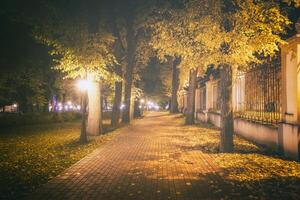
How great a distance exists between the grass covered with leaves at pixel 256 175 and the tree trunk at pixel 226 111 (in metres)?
0.40

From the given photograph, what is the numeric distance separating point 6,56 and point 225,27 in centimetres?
2164

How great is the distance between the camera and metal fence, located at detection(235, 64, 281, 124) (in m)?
12.1

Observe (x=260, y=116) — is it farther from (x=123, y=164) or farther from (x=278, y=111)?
(x=123, y=164)

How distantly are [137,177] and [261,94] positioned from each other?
27.9 feet

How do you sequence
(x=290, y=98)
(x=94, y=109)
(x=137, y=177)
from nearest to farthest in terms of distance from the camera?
(x=137, y=177) < (x=290, y=98) < (x=94, y=109)

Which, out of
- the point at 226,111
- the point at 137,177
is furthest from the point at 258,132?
the point at 137,177

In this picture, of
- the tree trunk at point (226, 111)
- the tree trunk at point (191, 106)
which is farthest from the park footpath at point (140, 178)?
the tree trunk at point (191, 106)

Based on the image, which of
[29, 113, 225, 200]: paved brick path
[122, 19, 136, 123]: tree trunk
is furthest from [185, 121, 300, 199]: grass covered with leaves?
[122, 19, 136, 123]: tree trunk

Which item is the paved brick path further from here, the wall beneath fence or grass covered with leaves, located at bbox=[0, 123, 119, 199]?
the wall beneath fence

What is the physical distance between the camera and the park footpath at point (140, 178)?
6.49m

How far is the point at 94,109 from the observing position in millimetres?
17344

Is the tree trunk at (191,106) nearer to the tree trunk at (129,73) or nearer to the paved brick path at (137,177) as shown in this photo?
the tree trunk at (129,73)

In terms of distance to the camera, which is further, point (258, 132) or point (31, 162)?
point (258, 132)

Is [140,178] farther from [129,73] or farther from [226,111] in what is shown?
[129,73]
